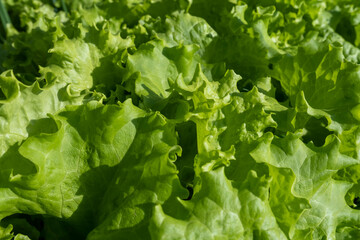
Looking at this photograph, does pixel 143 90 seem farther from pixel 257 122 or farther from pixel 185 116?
pixel 257 122

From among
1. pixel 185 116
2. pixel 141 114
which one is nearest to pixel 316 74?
pixel 185 116

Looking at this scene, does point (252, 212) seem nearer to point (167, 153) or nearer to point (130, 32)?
point (167, 153)

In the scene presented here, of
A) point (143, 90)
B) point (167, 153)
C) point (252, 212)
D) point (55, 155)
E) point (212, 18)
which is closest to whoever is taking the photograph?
point (252, 212)

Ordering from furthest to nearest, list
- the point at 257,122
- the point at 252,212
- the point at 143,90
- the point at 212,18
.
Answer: the point at 212,18 < the point at 143,90 < the point at 257,122 < the point at 252,212

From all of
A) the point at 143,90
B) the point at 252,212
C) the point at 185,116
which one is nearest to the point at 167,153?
the point at 185,116

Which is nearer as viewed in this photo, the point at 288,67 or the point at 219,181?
the point at 219,181

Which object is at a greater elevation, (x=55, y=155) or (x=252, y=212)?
(x=252, y=212)
